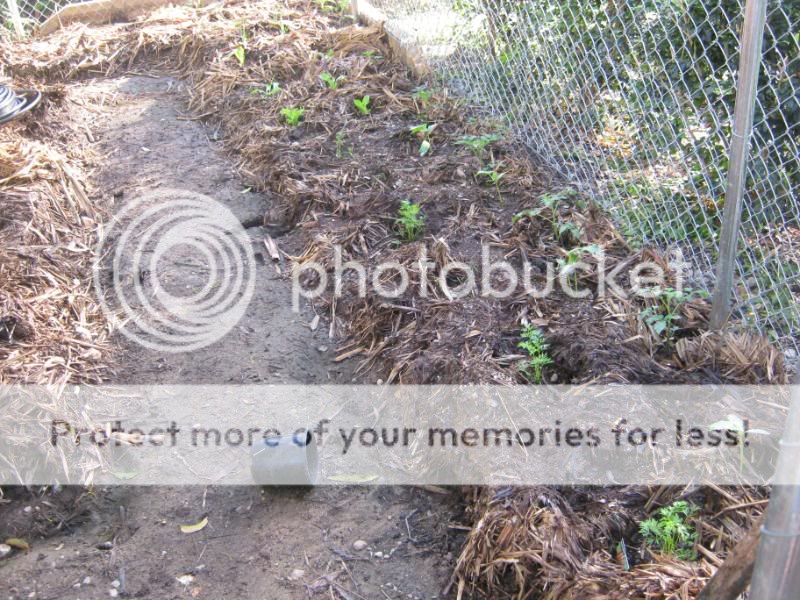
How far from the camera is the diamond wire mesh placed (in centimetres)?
307

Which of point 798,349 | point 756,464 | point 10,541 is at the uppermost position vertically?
point 798,349

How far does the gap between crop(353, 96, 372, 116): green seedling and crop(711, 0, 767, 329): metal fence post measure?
2.67 metres

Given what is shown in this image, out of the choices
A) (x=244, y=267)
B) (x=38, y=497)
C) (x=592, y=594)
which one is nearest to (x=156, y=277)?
(x=244, y=267)

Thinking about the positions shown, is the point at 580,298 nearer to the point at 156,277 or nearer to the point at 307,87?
the point at 156,277

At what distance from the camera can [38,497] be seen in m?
2.78

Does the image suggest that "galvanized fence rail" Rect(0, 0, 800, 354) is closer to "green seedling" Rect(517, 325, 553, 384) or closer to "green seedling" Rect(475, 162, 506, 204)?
"green seedling" Rect(475, 162, 506, 204)

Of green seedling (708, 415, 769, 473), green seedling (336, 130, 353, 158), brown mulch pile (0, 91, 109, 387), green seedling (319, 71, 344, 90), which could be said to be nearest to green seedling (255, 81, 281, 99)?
green seedling (319, 71, 344, 90)

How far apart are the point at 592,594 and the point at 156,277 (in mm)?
2653

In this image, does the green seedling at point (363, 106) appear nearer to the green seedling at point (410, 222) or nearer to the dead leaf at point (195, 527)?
the green seedling at point (410, 222)

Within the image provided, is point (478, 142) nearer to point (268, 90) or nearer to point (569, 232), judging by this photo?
point (569, 232)

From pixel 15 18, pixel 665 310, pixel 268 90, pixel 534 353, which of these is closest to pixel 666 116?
pixel 665 310

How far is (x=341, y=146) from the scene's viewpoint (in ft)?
15.6

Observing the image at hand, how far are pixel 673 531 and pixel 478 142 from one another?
8.60 feet

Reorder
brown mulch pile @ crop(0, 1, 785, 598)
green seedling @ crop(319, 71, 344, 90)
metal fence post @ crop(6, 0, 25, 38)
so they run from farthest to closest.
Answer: metal fence post @ crop(6, 0, 25, 38), green seedling @ crop(319, 71, 344, 90), brown mulch pile @ crop(0, 1, 785, 598)
